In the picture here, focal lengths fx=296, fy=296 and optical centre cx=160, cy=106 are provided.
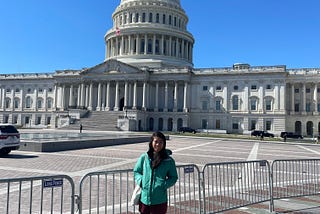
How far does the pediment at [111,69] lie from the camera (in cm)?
7438

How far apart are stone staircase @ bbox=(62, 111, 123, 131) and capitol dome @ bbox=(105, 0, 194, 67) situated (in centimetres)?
1896

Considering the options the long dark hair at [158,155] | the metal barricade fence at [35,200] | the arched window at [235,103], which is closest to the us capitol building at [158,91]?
the arched window at [235,103]

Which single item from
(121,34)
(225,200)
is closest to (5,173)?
(225,200)

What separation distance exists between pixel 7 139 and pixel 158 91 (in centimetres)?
5894

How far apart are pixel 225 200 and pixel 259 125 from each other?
63.2 m

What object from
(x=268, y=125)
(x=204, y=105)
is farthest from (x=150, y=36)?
(x=268, y=125)

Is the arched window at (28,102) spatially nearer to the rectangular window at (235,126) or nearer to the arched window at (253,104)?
the rectangular window at (235,126)

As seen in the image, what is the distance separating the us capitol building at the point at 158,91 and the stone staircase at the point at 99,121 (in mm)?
232

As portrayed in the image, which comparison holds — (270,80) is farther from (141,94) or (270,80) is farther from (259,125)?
(141,94)

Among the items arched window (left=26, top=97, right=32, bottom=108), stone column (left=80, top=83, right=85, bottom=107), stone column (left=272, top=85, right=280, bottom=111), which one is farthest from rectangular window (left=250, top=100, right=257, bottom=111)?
arched window (left=26, top=97, right=32, bottom=108)

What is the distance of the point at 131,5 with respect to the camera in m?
90.4

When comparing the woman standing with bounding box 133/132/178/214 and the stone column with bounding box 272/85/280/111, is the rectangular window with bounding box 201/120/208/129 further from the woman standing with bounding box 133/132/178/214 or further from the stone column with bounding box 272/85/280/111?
the woman standing with bounding box 133/132/178/214

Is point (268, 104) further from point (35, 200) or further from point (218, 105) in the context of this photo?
point (35, 200)

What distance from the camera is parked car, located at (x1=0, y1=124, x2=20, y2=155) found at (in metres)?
18.7
